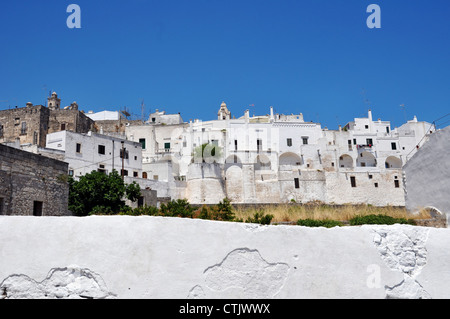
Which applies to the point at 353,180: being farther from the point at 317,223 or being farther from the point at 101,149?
the point at 317,223

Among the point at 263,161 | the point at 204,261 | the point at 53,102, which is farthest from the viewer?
the point at 53,102

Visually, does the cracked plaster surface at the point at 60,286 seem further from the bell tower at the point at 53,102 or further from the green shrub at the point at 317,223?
the bell tower at the point at 53,102

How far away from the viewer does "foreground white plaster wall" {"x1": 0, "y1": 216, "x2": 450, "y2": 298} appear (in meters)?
4.81

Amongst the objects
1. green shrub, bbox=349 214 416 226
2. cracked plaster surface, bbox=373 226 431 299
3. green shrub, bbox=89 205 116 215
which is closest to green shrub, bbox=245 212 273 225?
cracked plaster surface, bbox=373 226 431 299

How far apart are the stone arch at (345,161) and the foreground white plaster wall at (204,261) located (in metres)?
47.8

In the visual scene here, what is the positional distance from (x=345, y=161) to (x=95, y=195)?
34.8 metres

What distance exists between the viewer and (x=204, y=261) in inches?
195

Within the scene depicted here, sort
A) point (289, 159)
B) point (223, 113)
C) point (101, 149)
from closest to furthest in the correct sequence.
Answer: point (101, 149), point (289, 159), point (223, 113)

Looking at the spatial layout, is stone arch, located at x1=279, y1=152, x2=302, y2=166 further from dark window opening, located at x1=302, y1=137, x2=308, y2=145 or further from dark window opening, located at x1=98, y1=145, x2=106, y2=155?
dark window opening, located at x1=98, y1=145, x2=106, y2=155

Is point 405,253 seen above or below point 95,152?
below

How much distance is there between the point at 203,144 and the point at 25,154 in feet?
102

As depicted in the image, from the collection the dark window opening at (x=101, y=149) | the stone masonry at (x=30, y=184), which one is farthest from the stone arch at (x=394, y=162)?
the stone masonry at (x=30, y=184)

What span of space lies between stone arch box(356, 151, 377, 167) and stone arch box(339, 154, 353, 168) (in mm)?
1097

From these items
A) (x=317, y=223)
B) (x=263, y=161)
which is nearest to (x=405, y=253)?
(x=317, y=223)
